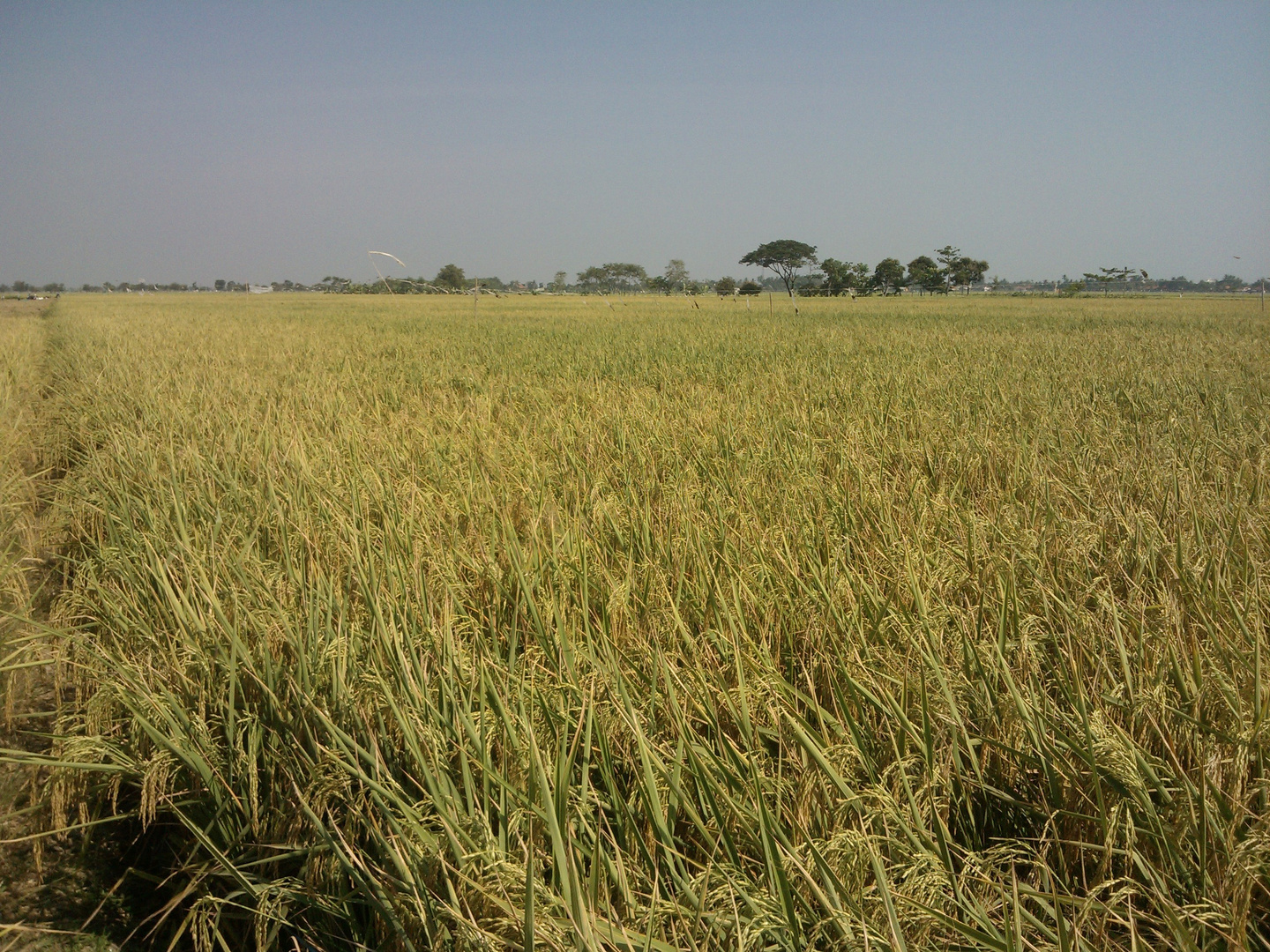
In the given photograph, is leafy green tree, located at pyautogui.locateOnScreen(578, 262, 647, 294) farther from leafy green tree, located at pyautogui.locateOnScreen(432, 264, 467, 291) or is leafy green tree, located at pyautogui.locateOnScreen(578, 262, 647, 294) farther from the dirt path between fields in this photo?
the dirt path between fields

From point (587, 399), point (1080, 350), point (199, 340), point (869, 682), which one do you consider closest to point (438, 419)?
point (587, 399)

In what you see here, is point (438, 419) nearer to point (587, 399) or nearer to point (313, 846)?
point (587, 399)

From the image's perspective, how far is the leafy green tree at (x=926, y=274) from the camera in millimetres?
69812

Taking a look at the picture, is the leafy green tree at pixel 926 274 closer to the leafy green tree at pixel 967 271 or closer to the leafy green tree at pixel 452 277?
the leafy green tree at pixel 967 271

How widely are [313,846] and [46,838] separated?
2.53 ft

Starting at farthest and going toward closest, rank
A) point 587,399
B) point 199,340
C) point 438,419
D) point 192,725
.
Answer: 1. point 199,340
2. point 587,399
3. point 438,419
4. point 192,725

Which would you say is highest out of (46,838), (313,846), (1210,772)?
(1210,772)

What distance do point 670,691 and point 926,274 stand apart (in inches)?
3004

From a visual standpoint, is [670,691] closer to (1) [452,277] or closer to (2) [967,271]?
(1) [452,277]

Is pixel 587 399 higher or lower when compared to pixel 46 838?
higher

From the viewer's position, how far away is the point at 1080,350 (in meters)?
7.99

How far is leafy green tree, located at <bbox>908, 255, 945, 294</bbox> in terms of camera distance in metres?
→ 69.8

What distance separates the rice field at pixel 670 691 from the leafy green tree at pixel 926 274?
237ft

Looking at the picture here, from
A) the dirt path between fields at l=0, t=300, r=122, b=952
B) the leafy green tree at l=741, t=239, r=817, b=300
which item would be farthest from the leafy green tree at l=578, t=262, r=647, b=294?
the dirt path between fields at l=0, t=300, r=122, b=952
